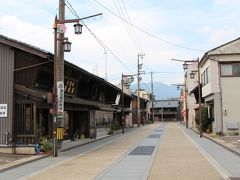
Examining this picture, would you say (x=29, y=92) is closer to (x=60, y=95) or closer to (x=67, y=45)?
(x=60, y=95)

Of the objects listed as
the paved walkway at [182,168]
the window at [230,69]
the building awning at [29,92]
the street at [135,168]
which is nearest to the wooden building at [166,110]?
the window at [230,69]

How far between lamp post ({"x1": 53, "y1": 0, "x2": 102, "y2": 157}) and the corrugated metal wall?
7.83ft

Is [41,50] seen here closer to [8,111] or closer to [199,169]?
[8,111]

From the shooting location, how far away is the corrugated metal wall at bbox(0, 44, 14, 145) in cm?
2289

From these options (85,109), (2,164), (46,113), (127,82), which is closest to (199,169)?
(2,164)

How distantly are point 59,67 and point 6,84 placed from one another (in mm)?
2802

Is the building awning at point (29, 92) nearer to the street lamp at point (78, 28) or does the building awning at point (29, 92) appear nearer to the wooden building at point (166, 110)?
the street lamp at point (78, 28)

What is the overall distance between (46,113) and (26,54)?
461 cm

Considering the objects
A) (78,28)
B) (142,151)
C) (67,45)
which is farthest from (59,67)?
(142,151)

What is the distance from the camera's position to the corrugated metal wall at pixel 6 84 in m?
22.9

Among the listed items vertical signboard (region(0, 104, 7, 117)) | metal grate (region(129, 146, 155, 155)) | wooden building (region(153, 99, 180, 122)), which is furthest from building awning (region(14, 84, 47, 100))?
wooden building (region(153, 99, 180, 122))

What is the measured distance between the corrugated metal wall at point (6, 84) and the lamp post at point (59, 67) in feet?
7.83

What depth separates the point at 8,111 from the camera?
902 inches

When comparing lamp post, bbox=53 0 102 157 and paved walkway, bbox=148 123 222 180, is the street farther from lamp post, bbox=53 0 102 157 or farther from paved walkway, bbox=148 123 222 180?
lamp post, bbox=53 0 102 157
